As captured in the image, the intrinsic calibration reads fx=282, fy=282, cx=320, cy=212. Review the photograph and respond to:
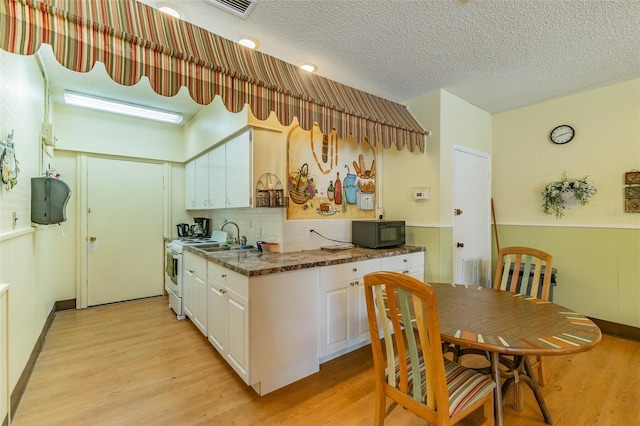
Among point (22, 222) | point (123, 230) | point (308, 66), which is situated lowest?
point (123, 230)

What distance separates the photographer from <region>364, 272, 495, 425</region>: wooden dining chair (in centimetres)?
123

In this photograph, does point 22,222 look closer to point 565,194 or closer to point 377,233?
point 377,233

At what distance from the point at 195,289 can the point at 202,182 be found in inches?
64.2

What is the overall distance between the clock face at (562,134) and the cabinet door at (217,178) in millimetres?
3945

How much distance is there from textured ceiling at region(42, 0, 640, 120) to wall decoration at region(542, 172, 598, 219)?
1053 millimetres

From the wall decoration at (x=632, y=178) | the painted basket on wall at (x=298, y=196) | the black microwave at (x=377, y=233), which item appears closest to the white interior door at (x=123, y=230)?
the painted basket on wall at (x=298, y=196)

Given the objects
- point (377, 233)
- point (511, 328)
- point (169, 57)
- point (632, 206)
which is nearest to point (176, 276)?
point (377, 233)

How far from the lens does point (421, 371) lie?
4.88ft

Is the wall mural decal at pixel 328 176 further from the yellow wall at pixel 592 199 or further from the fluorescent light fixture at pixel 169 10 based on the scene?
Result: the yellow wall at pixel 592 199

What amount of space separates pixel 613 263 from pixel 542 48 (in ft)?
7.83

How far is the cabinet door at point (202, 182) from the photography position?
12.6ft

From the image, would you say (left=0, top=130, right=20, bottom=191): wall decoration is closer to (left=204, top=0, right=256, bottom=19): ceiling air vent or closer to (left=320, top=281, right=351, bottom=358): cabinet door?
(left=204, top=0, right=256, bottom=19): ceiling air vent

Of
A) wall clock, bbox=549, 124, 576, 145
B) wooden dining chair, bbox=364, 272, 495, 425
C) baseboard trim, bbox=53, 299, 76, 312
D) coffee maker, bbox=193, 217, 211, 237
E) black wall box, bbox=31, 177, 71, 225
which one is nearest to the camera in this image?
wooden dining chair, bbox=364, 272, 495, 425

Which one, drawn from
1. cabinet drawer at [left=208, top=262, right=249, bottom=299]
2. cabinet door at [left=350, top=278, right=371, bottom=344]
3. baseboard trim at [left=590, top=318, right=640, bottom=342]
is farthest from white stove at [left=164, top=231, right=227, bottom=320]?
baseboard trim at [left=590, top=318, right=640, bottom=342]
